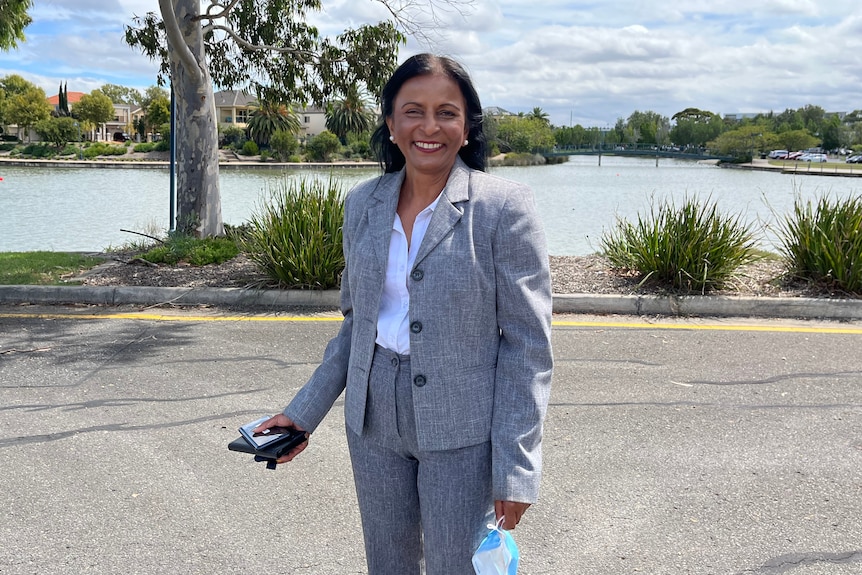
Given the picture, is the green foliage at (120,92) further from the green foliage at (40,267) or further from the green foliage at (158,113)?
the green foliage at (40,267)

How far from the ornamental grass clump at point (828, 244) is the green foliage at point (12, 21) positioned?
11016 millimetres

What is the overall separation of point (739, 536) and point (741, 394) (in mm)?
2080

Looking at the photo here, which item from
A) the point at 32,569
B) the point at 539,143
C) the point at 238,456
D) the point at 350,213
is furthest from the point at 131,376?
the point at 539,143

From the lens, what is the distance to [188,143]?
34.6 feet

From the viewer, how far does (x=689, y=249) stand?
8.13 m

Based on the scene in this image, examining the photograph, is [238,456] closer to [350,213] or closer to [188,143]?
[350,213]

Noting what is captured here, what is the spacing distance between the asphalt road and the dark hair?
1893mm

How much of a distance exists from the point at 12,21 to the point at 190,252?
9517 millimetres

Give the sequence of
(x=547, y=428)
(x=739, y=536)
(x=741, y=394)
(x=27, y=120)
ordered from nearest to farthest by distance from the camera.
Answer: (x=739, y=536)
(x=547, y=428)
(x=741, y=394)
(x=27, y=120)

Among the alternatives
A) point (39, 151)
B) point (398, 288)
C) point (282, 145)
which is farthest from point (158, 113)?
point (398, 288)

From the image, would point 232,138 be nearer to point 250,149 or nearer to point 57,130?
point 250,149

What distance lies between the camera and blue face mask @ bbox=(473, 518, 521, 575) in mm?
1876

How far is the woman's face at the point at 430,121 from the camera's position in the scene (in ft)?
6.75

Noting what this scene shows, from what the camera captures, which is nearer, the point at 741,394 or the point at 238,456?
the point at 238,456
